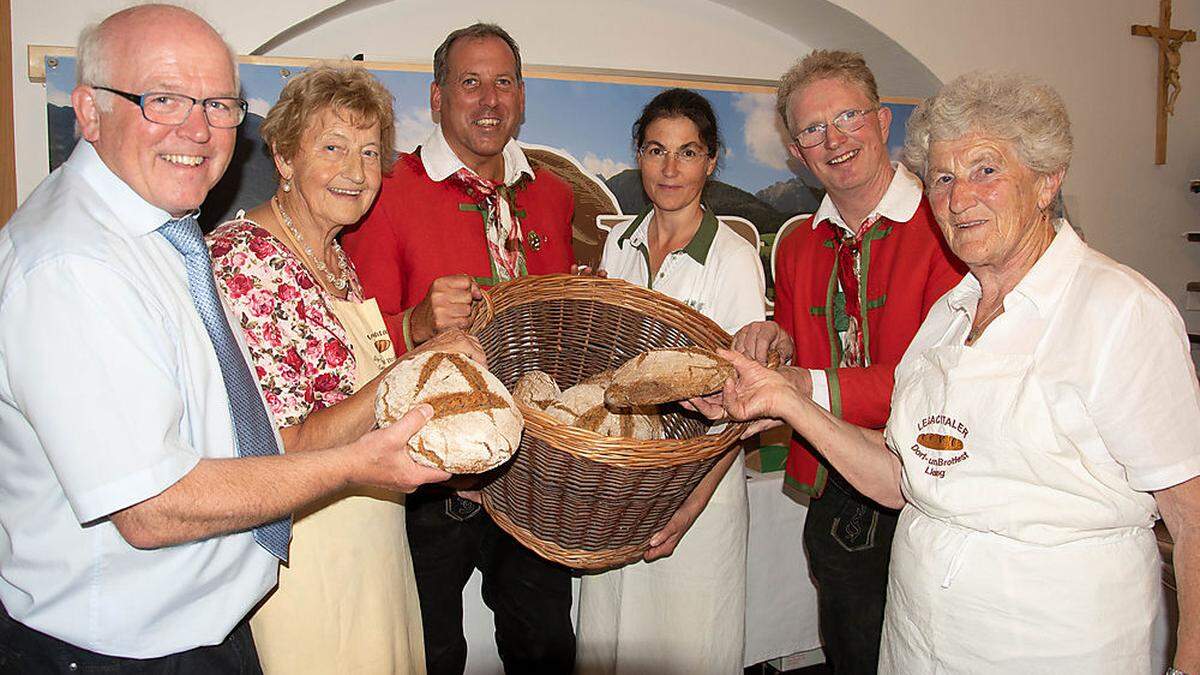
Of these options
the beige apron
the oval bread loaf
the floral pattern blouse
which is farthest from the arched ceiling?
the floral pattern blouse

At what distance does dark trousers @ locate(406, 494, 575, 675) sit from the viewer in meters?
2.31

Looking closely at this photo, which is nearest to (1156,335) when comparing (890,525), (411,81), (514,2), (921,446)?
(921,446)

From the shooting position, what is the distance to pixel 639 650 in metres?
2.34

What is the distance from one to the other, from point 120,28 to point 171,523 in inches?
30.4

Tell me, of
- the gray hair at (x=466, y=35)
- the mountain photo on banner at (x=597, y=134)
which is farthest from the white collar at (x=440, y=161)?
the mountain photo on banner at (x=597, y=134)

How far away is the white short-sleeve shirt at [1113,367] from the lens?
1.47 metres

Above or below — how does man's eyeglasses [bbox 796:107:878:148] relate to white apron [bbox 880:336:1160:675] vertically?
above

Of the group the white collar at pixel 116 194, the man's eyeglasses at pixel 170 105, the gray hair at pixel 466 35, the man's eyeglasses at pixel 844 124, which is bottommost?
the white collar at pixel 116 194

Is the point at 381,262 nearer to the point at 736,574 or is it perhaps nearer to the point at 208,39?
the point at 208,39

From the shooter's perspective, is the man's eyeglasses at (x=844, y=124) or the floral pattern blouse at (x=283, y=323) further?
the man's eyeglasses at (x=844, y=124)

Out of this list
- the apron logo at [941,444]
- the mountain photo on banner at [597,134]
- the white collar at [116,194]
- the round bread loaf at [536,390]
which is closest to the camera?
the white collar at [116,194]

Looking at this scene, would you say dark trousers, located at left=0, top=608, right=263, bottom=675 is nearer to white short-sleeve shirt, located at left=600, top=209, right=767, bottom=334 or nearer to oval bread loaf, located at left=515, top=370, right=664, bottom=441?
oval bread loaf, located at left=515, top=370, right=664, bottom=441

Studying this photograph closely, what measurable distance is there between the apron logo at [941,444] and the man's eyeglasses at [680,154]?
3.30 feet

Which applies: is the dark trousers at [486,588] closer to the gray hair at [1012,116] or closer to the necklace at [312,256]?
the necklace at [312,256]
